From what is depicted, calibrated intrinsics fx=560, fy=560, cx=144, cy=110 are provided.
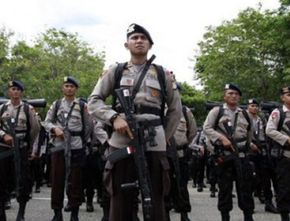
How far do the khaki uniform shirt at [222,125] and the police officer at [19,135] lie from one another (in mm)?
2452

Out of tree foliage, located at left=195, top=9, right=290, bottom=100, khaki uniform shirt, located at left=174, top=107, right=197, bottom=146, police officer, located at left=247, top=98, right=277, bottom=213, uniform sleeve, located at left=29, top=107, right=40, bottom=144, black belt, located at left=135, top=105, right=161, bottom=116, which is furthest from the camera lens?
tree foliage, located at left=195, top=9, right=290, bottom=100

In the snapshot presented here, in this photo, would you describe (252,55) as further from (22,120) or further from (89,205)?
(22,120)

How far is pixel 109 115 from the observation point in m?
4.48

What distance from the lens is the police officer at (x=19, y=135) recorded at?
24.9ft

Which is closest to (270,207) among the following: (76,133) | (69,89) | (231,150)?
(231,150)

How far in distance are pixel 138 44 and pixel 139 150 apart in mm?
946

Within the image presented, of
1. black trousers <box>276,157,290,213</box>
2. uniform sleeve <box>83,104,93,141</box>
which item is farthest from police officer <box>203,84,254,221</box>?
uniform sleeve <box>83,104,93,141</box>

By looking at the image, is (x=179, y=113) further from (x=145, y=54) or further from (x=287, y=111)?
(x=287, y=111)

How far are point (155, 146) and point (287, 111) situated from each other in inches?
143

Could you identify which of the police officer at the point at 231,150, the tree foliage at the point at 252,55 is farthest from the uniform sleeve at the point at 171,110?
the tree foliage at the point at 252,55

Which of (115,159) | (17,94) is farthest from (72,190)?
(115,159)

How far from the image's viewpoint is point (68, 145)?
7.96 m

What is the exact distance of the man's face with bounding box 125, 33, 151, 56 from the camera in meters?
4.75

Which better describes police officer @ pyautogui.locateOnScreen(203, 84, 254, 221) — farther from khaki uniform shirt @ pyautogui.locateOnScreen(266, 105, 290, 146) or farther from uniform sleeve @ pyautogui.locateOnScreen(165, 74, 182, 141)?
uniform sleeve @ pyautogui.locateOnScreen(165, 74, 182, 141)
